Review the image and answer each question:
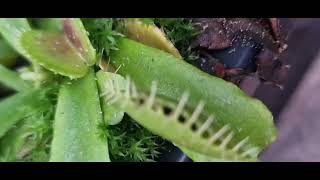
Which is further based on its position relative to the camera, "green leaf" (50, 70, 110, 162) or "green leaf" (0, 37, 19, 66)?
"green leaf" (0, 37, 19, 66)

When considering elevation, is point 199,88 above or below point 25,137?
above

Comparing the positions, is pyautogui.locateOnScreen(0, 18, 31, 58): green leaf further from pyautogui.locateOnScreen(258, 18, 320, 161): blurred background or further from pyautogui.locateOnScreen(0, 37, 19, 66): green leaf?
pyautogui.locateOnScreen(258, 18, 320, 161): blurred background

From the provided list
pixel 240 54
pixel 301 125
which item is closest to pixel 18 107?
pixel 240 54

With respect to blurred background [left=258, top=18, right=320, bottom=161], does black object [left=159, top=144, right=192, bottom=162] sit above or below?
above

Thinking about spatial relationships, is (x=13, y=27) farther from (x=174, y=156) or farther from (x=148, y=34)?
(x=174, y=156)

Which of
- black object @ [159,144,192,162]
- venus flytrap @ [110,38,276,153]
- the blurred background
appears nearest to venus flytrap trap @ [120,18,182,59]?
venus flytrap @ [110,38,276,153]
